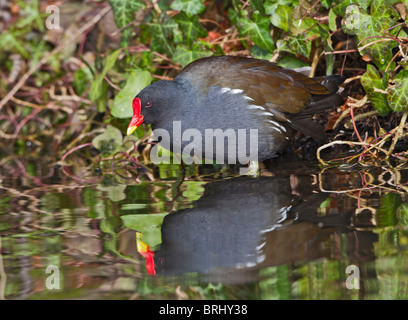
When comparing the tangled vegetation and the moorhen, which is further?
the tangled vegetation

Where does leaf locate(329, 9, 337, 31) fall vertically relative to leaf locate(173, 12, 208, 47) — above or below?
below

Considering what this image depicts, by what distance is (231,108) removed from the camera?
3.49 meters

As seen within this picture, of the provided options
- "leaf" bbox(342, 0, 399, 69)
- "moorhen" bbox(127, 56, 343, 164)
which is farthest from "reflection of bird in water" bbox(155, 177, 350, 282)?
"leaf" bbox(342, 0, 399, 69)

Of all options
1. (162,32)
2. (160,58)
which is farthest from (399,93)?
(160,58)

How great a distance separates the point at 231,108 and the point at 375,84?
0.94m

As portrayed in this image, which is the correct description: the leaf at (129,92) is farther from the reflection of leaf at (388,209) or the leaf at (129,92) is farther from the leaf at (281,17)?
the reflection of leaf at (388,209)

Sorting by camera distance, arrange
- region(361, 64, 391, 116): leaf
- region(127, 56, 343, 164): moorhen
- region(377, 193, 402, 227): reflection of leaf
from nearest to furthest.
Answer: region(377, 193, 402, 227): reflection of leaf < region(127, 56, 343, 164): moorhen < region(361, 64, 391, 116): leaf

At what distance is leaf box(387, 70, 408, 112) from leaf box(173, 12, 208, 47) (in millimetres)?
1574

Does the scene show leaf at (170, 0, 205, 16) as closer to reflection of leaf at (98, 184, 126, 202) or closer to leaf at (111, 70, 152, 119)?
leaf at (111, 70, 152, 119)

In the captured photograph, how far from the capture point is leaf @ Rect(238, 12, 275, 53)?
418 cm

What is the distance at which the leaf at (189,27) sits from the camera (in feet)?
14.6

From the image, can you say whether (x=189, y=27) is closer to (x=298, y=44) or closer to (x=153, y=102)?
(x=298, y=44)

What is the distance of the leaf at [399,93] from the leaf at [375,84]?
0.14m

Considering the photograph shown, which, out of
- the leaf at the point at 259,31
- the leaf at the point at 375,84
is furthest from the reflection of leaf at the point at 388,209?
the leaf at the point at 259,31
